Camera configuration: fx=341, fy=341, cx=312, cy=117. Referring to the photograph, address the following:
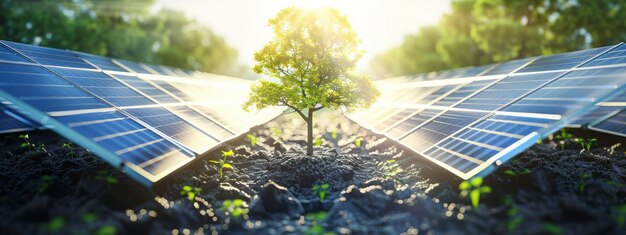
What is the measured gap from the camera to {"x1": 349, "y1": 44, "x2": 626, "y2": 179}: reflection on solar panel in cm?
953

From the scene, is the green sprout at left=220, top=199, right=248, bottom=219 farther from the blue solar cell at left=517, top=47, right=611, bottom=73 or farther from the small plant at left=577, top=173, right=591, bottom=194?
the blue solar cell at left=517, top=47, right=611, bottom=73

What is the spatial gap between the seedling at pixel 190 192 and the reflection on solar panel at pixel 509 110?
23.8ft

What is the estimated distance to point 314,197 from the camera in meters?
10.0

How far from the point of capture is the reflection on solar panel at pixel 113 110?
8.52m

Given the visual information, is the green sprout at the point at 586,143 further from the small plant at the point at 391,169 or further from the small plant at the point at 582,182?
the small plant at the point at 391,169

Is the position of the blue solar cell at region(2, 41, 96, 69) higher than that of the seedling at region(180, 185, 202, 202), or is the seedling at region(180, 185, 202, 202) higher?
the blue solar cell at region(2, 41, 96, 69)

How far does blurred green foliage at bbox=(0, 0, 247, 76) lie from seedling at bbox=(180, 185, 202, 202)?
119 feet

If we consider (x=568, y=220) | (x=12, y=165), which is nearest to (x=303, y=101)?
(x=568, y=220)

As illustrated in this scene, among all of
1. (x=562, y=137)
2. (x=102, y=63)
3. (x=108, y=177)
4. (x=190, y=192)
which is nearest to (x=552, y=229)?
(x=190, y=192)

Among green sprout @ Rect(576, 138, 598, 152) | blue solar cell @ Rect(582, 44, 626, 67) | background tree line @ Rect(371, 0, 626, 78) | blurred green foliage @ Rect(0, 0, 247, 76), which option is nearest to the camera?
blue solar cell @ Rect(582, 44, 626, 67)

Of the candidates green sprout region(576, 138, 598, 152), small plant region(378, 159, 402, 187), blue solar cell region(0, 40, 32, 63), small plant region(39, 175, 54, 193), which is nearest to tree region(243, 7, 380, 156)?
small plant region(378, 159, 402, 187)

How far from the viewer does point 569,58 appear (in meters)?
15.0

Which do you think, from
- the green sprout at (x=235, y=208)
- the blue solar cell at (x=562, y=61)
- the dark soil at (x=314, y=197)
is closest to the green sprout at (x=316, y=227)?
the dark soil at (x=314, y=197)

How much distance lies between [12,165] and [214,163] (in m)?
6.81
